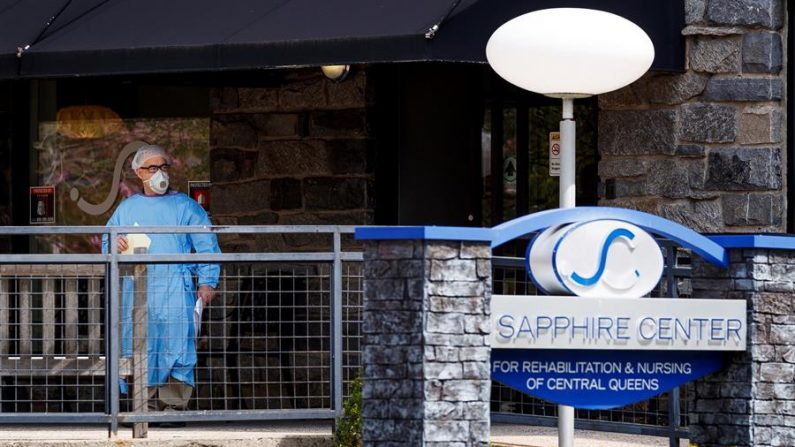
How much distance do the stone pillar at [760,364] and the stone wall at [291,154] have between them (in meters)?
4.61

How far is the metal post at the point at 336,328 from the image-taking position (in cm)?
889

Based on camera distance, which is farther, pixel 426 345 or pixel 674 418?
pixel 674 418

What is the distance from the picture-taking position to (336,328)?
29.5 ft

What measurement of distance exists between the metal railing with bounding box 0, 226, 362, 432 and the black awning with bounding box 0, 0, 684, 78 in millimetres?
1159

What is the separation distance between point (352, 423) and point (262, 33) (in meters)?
2.46

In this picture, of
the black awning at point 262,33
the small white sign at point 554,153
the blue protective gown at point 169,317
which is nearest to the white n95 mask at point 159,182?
the black awning at point 262,33

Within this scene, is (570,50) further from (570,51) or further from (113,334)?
(113,334)

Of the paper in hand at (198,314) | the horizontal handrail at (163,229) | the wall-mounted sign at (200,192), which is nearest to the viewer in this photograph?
the horizontal handrail at (163,229)

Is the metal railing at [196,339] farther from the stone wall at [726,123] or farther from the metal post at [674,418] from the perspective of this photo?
the stone wall at [726,123]

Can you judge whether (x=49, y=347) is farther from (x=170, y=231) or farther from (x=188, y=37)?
(x=188, y=37)

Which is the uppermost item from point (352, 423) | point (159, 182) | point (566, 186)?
point (159, 182)

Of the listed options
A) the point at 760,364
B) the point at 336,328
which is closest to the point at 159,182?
the point at 336,328

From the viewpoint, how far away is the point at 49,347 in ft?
30.1

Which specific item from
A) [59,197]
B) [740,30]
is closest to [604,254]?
[740,30]
